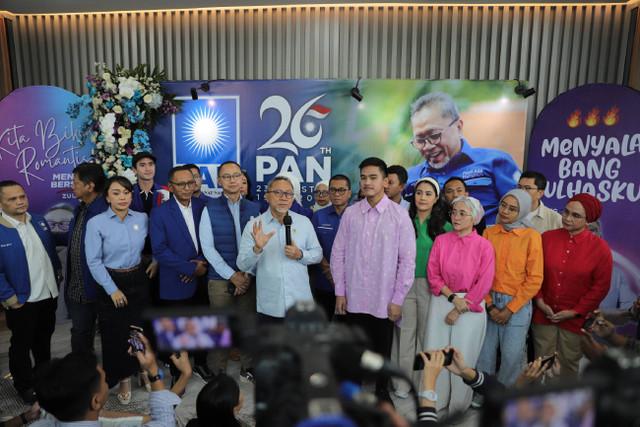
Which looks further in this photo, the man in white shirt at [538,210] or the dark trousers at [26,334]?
the man in white shirt at [538,210]

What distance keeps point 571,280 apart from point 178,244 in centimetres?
283

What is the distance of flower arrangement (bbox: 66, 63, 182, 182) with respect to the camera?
14.0 ft

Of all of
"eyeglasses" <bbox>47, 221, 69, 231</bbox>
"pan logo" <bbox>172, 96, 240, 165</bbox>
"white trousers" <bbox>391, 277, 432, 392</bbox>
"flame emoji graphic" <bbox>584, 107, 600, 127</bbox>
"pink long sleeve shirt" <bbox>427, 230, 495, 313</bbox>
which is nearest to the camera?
"pink long sleeve shirt" <bbox>427, 230, 495, 313</bbox>

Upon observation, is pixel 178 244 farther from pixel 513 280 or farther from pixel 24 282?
pixel 513 280

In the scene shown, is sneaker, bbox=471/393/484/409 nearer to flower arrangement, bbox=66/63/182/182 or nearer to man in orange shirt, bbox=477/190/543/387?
man in orange shirt, bbox=477/190/543/387

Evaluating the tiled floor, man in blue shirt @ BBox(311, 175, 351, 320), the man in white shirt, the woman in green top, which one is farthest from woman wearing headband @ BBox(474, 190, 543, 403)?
man in blue shirt @ BBox(311, 175, 351, 320)

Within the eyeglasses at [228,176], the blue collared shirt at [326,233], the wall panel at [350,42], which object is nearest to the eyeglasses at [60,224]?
the wall panel at [350,42]

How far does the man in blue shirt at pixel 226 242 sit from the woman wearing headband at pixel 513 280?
1.82 metres

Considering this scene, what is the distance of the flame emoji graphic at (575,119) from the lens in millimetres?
4180

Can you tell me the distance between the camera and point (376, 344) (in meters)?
2.64

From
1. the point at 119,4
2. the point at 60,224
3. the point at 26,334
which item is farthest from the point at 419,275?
the point at 119,4

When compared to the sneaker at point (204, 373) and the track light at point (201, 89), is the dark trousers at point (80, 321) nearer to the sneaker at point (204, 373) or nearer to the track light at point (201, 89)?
the sneaker at point (204, 373)

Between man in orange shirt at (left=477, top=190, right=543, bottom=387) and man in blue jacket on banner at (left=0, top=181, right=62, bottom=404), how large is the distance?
3225 mm

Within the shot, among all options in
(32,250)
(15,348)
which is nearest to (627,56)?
(32,250)
